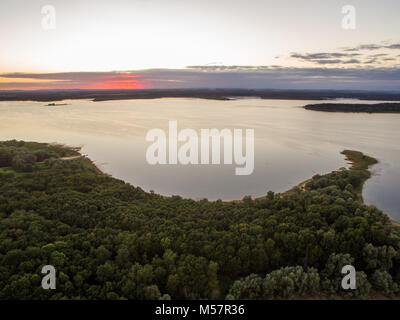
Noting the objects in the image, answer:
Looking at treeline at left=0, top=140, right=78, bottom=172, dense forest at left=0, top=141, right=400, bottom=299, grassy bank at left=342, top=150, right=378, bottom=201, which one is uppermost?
treeline at left=0, top=140, right=78, bottom=172

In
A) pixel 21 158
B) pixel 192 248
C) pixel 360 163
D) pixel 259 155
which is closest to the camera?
pixel 192 248

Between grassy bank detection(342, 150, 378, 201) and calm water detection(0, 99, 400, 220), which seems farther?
grassy bank detection(342, 150, 378, 201)

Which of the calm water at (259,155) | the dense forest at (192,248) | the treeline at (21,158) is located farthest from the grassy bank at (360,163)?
the treeline at (21,158)

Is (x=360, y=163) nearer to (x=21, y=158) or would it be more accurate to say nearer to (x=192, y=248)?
(x=192, y=248)

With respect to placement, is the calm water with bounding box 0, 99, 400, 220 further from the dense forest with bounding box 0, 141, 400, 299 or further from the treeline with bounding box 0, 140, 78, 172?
the dense forest with bounding box 0, 141, 400, 299

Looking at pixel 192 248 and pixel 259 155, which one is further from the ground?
pixel 259 155

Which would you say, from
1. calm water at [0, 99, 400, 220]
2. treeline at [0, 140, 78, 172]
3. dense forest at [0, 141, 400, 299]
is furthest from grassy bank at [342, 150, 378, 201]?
treeline at [0, 140, 78, 172]

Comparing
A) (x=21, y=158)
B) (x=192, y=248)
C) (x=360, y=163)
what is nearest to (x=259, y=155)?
(x=360, y=163)
